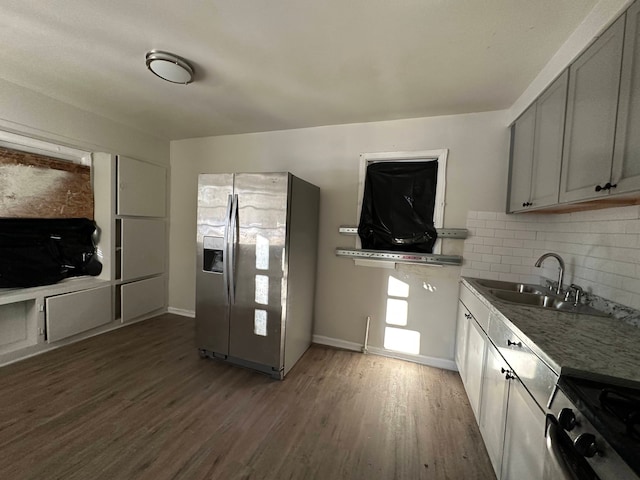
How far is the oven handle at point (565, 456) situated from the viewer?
0.70 metres

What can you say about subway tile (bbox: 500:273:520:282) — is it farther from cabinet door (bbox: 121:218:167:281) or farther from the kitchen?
cabinet door (bbox: 121:218:167:281)

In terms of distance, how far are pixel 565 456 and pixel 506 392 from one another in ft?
2.04

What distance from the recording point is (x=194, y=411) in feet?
6.17

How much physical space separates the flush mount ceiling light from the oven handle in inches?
109

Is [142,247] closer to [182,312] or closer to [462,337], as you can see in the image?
[182,312]

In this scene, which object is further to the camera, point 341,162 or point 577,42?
point 341,162

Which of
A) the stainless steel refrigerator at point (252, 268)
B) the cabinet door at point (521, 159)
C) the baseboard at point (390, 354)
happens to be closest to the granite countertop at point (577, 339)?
the cabinet door at point (521, 159)

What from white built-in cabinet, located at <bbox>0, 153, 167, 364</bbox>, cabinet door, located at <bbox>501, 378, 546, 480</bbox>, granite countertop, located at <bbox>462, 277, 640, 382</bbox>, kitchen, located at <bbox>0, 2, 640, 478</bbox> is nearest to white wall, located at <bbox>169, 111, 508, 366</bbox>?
kitchen, located at <bbox>0, 2, 640, 478</bbox>

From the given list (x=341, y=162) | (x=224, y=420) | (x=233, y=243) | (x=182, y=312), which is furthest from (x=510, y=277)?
Answer: (x=182, y=312)

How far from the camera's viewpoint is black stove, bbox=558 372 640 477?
0.61 metres

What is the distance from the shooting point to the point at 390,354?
280 cm

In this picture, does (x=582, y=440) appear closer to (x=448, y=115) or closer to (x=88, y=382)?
(x=448, y=115)

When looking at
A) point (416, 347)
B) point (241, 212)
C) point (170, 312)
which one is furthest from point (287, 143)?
point (170, 312)

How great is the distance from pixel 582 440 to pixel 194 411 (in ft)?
7.08
